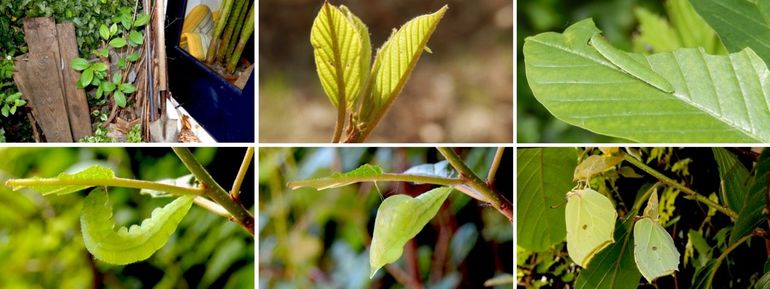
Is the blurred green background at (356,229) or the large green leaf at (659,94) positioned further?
the blurred green background at (356,229)

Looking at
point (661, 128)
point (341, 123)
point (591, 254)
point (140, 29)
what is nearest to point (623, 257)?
point (591, 254)

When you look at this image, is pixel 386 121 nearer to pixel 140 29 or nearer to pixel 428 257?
pixel 428 257

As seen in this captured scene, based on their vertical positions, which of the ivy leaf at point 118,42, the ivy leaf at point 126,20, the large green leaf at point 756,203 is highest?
the ivy leaf at point 126,20

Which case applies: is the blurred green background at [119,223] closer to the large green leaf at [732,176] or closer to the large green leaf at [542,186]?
the large green leaf at [542,186]

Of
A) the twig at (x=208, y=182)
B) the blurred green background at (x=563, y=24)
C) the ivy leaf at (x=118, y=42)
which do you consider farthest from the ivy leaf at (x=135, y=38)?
the blurred green background at (x=563, y=24)

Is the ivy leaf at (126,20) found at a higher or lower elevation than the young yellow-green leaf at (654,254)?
higher

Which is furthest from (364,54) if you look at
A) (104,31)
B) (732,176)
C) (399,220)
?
(732,176)

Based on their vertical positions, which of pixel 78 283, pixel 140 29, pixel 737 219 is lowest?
pixel 78 283
